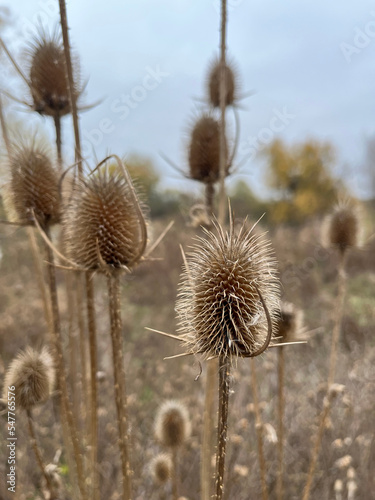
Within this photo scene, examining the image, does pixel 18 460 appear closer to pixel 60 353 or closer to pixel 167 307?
pixel 60 353

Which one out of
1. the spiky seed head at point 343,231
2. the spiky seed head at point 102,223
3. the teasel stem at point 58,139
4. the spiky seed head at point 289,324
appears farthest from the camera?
the spiky seed head at point 343,231

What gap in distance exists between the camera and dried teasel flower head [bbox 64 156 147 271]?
1392mm

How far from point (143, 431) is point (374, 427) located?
86.8 inches

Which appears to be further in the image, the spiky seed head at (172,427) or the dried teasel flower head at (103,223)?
the spiky seed head at (172,427)

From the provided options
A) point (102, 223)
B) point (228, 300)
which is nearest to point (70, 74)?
point (102, 223)

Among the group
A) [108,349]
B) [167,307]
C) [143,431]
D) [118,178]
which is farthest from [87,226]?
[167,307]

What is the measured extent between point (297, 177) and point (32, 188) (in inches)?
1424

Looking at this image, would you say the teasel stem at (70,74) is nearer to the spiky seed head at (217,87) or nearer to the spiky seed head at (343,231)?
the spiky seed head at (217,87)

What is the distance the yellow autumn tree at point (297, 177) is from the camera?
3300 cm

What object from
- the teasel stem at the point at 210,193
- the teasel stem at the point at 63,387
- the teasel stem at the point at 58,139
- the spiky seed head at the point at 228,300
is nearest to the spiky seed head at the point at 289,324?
the teasel stem at the point at 210,193

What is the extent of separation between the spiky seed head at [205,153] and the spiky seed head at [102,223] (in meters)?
1.05

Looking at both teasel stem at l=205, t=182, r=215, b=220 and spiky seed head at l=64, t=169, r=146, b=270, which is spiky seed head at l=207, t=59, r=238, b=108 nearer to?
teasel stem at l=205, t=182, r=215, b=220

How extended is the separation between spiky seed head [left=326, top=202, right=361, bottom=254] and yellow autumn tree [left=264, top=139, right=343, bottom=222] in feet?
98.0

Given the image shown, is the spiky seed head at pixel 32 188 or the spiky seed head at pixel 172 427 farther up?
the spiky seed head at pixel 32 188
